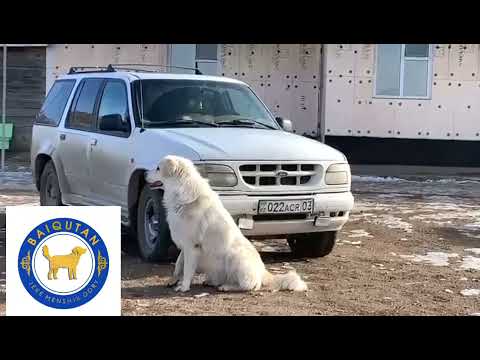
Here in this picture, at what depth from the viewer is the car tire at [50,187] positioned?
343 inches

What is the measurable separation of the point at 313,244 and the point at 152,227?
→ 1803 mm

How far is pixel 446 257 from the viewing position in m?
7.66

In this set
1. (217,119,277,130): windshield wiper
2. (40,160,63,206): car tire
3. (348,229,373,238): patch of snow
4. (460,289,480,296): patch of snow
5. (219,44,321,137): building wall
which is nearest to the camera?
(460,289,480,296): patch of snow

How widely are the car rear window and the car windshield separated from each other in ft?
5.78

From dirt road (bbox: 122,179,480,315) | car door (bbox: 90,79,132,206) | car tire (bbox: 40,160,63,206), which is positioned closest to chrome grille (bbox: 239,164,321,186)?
dirt road (bbox: 122,179,480,315)

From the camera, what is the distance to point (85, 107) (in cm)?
835

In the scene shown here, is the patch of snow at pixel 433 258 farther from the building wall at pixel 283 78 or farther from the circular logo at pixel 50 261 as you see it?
the building wall at pixel 283 78

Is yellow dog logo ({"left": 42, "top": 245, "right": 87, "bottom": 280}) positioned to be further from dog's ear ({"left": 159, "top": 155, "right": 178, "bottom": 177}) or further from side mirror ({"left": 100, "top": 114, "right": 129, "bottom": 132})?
side mirror ({"left": 100, "top": 114, "right": 129, "bottom": 132})

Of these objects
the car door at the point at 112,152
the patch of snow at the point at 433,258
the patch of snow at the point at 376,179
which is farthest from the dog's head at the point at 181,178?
the patch of snow at the point at 376,179

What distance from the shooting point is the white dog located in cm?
586

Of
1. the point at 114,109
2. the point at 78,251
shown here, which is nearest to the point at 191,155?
the point at 114,109

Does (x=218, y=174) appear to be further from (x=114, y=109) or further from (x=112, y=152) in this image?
(x=114, y=109)

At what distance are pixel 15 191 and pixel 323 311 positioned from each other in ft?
27.4

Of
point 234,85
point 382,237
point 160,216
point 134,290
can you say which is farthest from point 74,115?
point 382,237
